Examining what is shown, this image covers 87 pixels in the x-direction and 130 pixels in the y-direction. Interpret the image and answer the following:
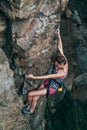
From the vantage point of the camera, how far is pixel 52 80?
11531 millimetres

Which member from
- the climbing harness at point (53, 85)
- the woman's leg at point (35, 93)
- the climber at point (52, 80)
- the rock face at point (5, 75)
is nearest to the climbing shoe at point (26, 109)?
the climber at point (52, 80)

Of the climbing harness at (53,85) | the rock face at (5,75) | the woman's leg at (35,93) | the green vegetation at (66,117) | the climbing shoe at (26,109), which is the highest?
the rock face at (5,75)

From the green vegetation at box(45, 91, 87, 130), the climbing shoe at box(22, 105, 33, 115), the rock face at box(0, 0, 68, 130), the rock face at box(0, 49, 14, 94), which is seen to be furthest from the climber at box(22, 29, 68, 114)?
the green vegetation at box(45, 91, 87, 130)

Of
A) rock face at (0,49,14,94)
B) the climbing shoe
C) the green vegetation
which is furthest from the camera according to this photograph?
the green vegetation

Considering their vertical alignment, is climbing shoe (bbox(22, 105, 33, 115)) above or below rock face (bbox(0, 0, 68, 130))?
below

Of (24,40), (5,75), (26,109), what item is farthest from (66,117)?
(24,40)

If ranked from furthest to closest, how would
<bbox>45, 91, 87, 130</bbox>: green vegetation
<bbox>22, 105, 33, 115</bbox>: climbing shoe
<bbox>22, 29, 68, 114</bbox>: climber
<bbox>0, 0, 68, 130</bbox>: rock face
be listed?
<bbox>45, 91, 87, 130</bbox>: green vegetation, <bbox>22, 105, 33, 115</bbox>: climbing shoe, <bbox>22, 29, 68, 114</bbox>: climber, <bbox>0, 0, 68, 130</bbox>: rock face

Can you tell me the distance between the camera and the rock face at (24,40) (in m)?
10.4

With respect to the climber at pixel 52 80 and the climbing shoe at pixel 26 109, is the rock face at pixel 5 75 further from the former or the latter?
the climbing shoe at pixel 26 109

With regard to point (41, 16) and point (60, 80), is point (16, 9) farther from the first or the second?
point (60, 80)

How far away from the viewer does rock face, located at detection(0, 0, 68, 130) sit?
10.4m

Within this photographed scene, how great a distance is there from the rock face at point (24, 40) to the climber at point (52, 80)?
30 centimetres

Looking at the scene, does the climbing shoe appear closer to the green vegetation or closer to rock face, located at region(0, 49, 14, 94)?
rock face, located at region(0, 49, 14, 94)

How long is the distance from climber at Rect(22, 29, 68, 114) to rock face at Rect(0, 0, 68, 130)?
0.30 metres
